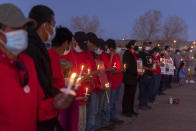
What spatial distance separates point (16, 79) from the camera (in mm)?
2131

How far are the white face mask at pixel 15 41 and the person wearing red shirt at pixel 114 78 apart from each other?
15.7 ft

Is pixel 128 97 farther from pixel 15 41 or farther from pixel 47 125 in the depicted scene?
pixel 15 41

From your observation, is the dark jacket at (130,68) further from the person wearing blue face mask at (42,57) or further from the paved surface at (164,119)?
the person wearing blue face mask at (42,57)

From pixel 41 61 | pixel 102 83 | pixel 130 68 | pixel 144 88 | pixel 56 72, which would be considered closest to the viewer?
pixel 41 61

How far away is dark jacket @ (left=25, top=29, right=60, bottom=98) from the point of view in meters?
2.44

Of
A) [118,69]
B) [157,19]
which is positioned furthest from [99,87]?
[157,19]

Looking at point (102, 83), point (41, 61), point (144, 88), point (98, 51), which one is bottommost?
point (144, 88)

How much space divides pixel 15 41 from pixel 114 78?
5.49 meters

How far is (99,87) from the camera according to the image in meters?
5.70

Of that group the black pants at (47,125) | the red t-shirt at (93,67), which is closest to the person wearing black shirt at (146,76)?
the red t-shirt at (93,67)

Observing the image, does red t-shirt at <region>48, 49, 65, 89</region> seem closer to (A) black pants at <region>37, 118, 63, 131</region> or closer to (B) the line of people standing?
(B) the line of people standing

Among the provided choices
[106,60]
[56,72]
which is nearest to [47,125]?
[56,72]

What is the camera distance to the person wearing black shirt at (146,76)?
30.0ft

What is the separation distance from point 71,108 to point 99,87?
2794mm
